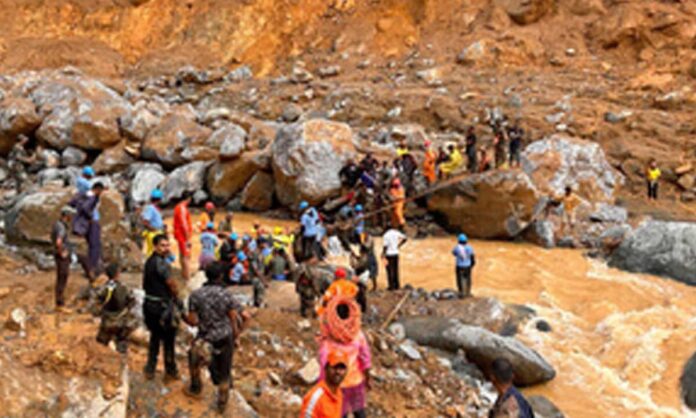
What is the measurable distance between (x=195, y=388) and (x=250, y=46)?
1080 inches

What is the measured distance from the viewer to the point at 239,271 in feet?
30.9

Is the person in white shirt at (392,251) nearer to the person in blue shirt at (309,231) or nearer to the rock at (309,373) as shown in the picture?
the person in blue shirt at (309,231)

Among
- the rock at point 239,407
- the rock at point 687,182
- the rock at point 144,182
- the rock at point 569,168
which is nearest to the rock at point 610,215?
the rock at point 569,168

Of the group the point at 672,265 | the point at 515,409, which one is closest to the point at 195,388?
the point at 515,409

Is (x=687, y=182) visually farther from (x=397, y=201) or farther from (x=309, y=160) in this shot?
(x=309, y=160)

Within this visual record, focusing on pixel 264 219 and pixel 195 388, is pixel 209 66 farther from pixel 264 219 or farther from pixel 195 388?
pixel 195 388

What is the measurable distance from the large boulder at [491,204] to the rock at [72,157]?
36.7ft

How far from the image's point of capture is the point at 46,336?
18.2 ft

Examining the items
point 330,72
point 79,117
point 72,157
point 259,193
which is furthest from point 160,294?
point 330,72

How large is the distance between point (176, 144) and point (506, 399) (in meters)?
16.4

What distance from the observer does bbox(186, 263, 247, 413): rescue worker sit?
16.2ft

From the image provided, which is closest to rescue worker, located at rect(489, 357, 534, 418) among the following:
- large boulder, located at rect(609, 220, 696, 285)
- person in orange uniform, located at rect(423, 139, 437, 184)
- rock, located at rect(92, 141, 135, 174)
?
large boulder, located at rect(609, 220, 696, 285)

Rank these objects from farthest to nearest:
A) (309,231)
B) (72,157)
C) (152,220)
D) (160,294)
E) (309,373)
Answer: (72,157) < (309,231) < (152,220) < (309,373) < (160,294)

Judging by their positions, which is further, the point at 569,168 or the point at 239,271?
the point at 569,168
